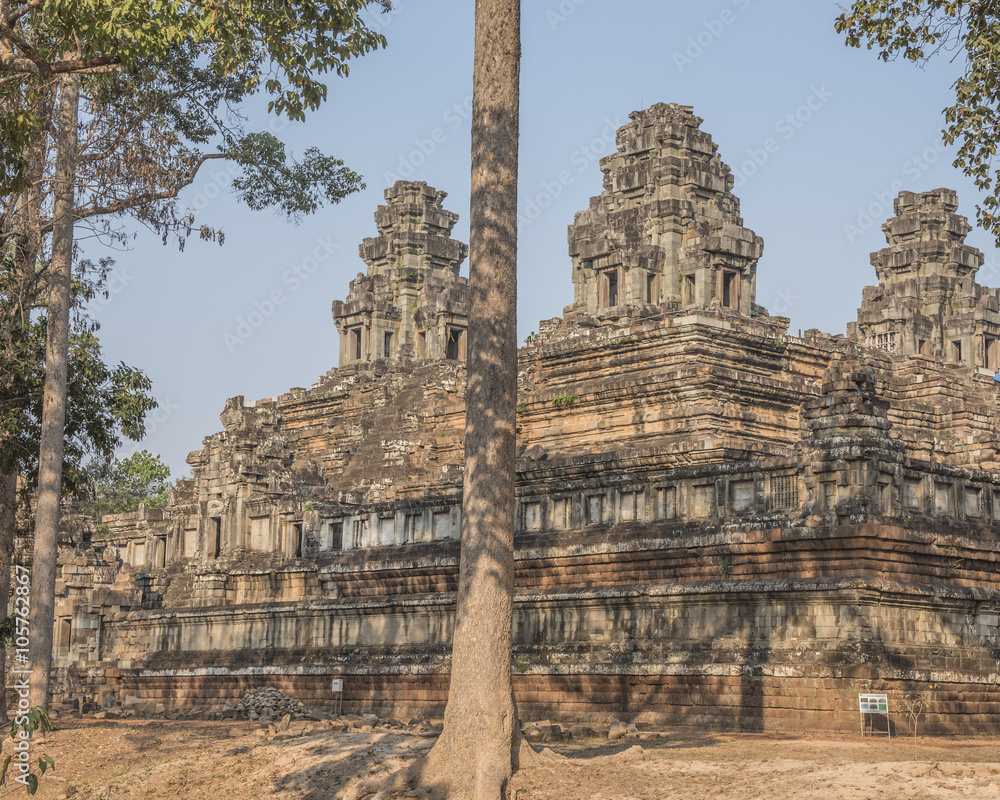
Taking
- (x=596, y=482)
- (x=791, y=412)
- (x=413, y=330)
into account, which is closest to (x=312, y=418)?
(x=413, y=330)

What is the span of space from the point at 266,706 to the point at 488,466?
35.6 ft

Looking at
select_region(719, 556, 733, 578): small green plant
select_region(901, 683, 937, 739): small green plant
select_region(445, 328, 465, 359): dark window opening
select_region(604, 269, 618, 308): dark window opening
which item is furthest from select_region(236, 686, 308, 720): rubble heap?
select_region(445, 328, 465, 359): dark window opening

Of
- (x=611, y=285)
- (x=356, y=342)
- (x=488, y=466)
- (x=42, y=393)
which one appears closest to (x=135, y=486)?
(x=356, y=342)

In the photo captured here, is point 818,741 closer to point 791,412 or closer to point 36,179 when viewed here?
point 36,179

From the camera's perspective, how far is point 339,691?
25.2 metres

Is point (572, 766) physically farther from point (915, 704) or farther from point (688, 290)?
point (688, 290)

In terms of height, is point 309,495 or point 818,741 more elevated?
point 309,495

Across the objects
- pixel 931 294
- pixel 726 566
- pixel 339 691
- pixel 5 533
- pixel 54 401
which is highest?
pixel 931 294

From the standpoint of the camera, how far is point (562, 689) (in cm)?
2228

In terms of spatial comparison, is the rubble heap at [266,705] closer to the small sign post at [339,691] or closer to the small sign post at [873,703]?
the small sign post at [339,691]

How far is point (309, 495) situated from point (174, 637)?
4479 mm

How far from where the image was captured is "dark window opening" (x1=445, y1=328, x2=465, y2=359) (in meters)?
57.2

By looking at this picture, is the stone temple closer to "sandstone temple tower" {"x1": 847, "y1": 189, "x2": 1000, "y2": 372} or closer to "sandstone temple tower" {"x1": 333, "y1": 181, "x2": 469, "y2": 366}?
"sandstone temple tower" {"x1": 333, "y1": 181, "x2": 469, "y2": 366}

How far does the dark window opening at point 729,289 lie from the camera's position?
4666 cm
